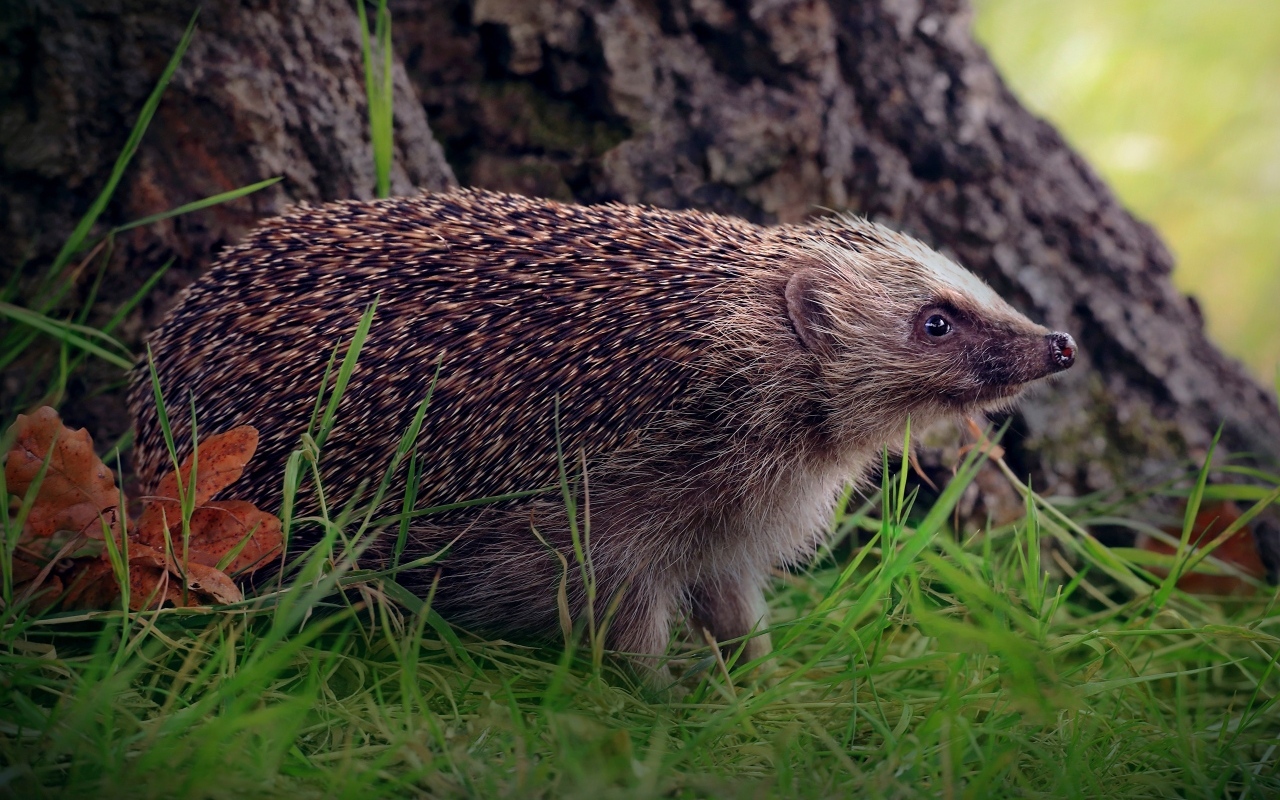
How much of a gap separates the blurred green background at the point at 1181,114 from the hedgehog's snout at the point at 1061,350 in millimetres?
6010

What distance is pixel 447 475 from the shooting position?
3.61 m

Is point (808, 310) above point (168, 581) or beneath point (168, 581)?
above

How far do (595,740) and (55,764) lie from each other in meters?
1.32

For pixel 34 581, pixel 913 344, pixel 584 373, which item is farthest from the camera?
pixel 913 344

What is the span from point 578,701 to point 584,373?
1066 millimetres

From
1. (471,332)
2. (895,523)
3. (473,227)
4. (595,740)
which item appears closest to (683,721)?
(595,740)

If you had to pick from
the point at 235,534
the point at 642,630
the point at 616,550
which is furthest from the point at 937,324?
the point at 235,534

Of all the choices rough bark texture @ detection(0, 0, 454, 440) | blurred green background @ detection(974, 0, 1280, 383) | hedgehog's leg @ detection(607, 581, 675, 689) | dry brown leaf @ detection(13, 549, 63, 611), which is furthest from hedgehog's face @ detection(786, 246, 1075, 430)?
blurred green background @ detection(974, 0, 1280, 383)

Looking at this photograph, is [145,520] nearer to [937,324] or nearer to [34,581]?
[34,581]

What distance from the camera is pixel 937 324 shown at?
12.7 ft

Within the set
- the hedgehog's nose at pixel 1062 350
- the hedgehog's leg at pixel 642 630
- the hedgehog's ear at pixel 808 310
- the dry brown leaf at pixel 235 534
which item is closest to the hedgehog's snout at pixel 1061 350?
the hedgehog's nose at pixel 1062 350

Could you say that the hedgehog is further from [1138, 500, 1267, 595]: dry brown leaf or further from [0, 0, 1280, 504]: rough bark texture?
[1138, 500, 1267, 595]: dry brown leaf

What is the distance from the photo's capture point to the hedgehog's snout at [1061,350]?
147 inches

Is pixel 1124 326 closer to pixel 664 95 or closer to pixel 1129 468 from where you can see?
pixel 1129 468
